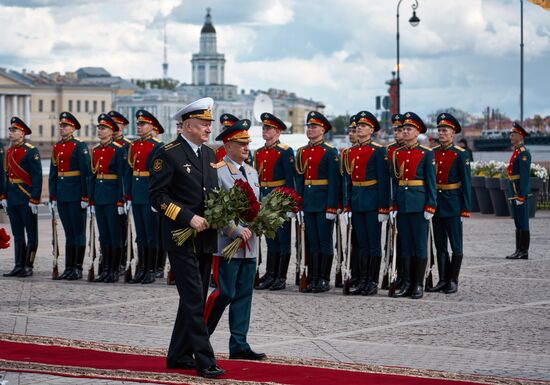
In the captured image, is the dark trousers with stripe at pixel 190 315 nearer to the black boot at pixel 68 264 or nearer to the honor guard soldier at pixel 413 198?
the honor guard soldier at pixel 413 198

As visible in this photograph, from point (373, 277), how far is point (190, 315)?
6.03 metres

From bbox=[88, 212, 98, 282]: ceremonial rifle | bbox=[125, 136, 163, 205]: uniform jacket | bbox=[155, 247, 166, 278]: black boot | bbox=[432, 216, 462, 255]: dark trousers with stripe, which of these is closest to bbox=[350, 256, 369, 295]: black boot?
bbox=[432, 216, 462, 255]: dark trousers with stripe

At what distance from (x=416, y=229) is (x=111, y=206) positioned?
413 cm

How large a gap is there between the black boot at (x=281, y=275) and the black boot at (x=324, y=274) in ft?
1.73

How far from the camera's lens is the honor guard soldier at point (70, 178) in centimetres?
1681

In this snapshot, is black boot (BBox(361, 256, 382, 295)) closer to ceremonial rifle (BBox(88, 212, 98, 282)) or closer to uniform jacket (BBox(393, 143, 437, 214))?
uniform jacket (BBox(393, 143, 437, 214))

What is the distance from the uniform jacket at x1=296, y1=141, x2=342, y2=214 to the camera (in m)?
15.4

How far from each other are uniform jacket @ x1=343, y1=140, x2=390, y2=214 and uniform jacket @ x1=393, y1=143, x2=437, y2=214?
9.5 inches

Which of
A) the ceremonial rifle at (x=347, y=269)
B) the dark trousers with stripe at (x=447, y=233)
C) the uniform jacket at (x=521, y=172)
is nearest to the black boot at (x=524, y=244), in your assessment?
the uniform jacket at (x=521, y=172)

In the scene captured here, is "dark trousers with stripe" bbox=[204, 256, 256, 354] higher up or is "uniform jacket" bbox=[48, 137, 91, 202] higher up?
"uniform jacket" bbox=[48, 137, 91, 202]

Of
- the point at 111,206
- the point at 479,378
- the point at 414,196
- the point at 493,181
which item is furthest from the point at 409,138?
the point at 493,181

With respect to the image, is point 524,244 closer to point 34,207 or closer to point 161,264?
point 161,264

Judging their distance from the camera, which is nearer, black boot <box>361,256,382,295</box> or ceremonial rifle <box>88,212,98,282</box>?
black boot <box>361,256,382,295</box>

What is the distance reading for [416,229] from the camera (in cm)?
1488
